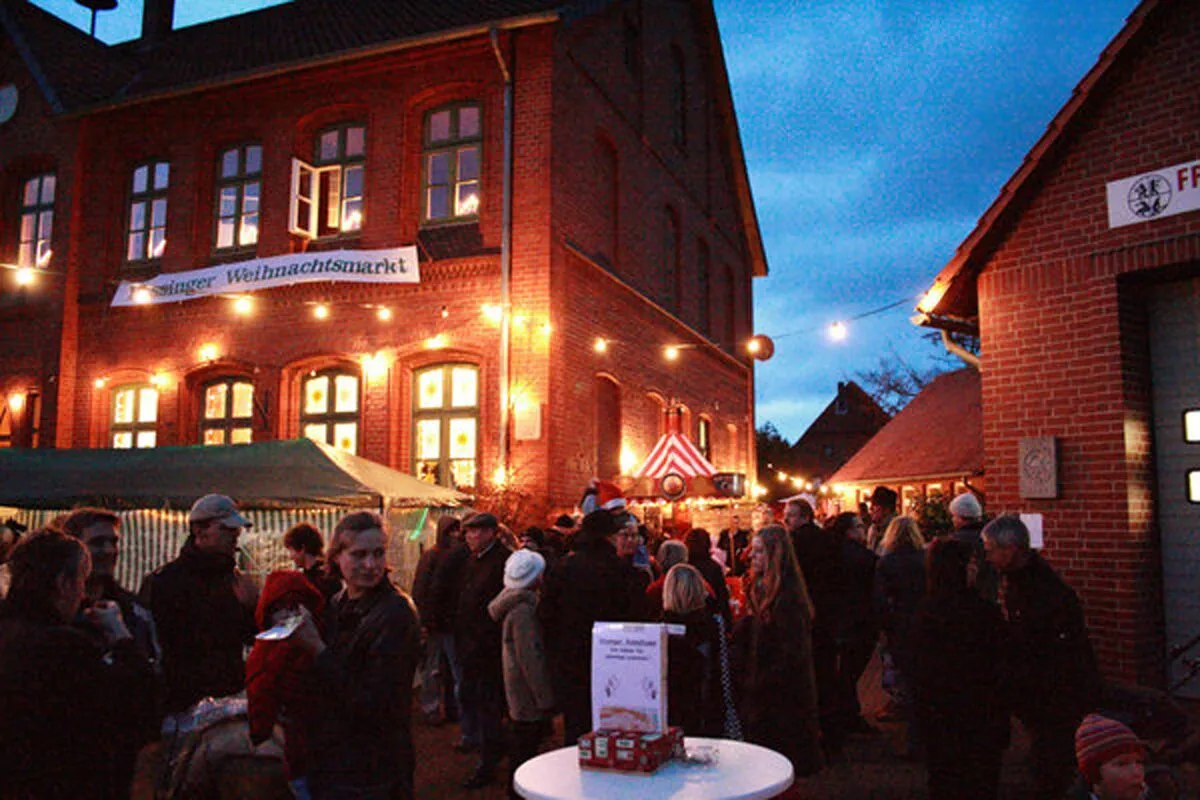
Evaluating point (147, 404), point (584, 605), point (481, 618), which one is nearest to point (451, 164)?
point (147, 404)

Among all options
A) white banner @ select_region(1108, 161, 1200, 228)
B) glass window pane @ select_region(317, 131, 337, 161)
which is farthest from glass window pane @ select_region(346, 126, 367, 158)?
white banner @ select_region(1108, 161, 1200, 228)

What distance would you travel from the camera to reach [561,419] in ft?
44.1

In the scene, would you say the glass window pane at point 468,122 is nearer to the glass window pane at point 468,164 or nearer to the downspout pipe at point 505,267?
the glass window pane at point 468,164

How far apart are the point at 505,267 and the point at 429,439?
9.25ft

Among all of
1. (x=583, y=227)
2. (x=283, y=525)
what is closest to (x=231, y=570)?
(x=283, y=525)

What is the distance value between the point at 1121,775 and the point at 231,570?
13.2 feet

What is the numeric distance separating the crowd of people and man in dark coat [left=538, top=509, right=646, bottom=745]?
0.01 meters

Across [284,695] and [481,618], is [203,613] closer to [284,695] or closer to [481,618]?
[284,695]

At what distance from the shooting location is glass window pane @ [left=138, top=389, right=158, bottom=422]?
637 inches

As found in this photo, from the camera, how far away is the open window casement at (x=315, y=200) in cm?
1508

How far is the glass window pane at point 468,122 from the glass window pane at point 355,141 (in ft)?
5.71

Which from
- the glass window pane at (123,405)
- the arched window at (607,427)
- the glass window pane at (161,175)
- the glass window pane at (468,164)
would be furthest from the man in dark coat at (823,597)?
the glass window pane at (161,175)

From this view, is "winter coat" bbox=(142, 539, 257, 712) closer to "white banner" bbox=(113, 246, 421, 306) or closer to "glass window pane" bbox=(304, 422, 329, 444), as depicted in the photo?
"white banner" bbox=(113, 246, 421, 306)

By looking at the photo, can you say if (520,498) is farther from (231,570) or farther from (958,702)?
(958,702)
